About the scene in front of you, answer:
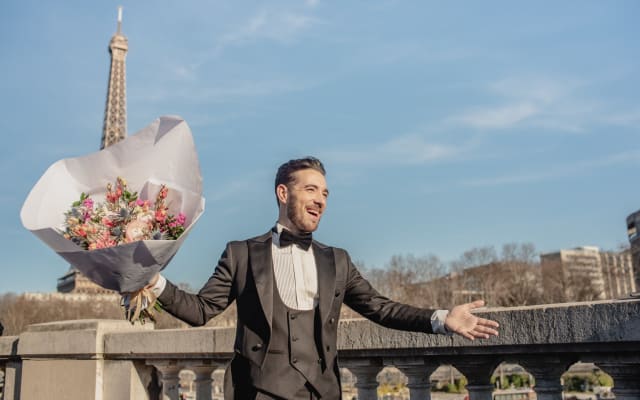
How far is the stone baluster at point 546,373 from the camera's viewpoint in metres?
3.34

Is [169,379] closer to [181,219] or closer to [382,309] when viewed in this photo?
[382,309]

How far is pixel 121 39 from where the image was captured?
87.4 metres

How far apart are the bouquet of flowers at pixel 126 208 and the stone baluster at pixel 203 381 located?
2485 millimetres

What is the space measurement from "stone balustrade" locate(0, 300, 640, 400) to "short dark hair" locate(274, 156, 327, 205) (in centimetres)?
122

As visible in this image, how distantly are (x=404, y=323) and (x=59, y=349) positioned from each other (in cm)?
390

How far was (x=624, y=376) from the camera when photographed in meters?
3.10

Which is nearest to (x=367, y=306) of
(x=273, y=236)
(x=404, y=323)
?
(x=404, y=323)

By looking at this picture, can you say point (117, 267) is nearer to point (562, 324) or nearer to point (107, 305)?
point (562, 324)

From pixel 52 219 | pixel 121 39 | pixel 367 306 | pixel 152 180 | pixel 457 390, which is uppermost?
pixel 121 39

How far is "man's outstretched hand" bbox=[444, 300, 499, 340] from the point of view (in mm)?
2859

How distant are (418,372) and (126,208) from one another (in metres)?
2.17

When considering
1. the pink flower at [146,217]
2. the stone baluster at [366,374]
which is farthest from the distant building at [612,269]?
the pink flower at [146,217]

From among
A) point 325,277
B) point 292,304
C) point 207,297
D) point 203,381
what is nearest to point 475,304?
point 325,277

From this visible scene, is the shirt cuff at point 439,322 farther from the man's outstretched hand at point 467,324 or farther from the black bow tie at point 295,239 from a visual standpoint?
the black bow tie at point 295,239
